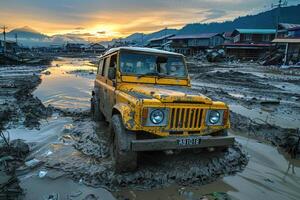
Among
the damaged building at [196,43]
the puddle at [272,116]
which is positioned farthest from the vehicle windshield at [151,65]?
the damaged building at [196,43]

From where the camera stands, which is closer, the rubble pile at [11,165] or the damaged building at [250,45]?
the rubble pile at [11,165]

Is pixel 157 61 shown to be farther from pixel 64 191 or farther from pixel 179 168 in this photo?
pixel 64 191

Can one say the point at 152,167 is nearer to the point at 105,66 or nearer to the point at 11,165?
the point at 11,165

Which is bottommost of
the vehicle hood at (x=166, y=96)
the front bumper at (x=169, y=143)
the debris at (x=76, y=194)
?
the debris at (x=76, y=194)

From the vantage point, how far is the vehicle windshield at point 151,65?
634 cm

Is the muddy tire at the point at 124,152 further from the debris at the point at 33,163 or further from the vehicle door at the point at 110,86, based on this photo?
Answer: the debris at the point at 33,163

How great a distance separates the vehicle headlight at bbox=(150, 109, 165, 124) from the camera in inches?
186

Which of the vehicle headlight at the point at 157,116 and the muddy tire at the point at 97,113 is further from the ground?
the vehicle headlight at the point at 157,116

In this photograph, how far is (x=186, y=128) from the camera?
495 cm

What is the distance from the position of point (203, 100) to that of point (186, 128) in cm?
57

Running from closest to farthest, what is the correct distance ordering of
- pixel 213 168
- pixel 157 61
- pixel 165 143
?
pixel 165 143, pixel 213 168, pixel 157 61

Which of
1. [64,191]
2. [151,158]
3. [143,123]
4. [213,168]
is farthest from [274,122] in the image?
[64,191]

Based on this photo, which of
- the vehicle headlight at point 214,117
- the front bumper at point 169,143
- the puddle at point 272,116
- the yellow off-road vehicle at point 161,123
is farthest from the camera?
the puddle at point 272,116

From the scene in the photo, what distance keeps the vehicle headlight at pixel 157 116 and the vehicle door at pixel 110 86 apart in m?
1.65
